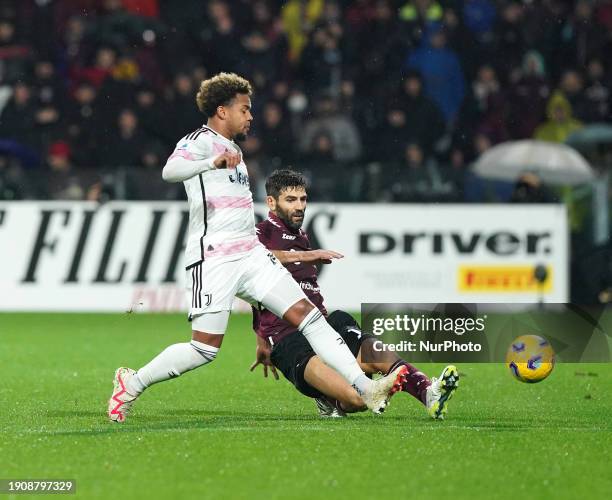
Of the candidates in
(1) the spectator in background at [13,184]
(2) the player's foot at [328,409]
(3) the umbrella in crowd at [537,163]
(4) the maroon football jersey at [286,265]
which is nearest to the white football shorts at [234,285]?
(4) the maroon football jersey at [286,265]

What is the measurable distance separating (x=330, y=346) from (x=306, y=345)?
512mm

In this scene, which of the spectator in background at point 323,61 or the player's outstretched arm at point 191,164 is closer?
the player's outstretched arm at point 191,164

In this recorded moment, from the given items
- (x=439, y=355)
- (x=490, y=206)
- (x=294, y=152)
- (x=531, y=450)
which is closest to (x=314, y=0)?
(x=294, y=152)

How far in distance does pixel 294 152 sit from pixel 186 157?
Result: 1033 cm

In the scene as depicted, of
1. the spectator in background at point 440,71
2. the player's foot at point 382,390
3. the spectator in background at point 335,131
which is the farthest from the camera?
the spectator in background at point 440,71

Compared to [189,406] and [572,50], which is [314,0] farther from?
[189,406]

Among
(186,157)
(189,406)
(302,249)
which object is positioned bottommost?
(189,406)

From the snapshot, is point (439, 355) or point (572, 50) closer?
point (439, 355)

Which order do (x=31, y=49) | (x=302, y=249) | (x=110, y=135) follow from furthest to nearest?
(x=31, y=49) < (x=110, y=135) < (x=302, y=249)

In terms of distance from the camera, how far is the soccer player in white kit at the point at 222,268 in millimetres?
8648

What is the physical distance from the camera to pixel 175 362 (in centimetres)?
876

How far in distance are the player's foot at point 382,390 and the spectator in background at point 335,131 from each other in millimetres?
10694

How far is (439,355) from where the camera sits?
Answer: 986 cm

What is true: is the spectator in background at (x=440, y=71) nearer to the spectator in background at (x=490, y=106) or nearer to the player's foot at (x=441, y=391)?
the spectator in background at (x=490, y=106)
